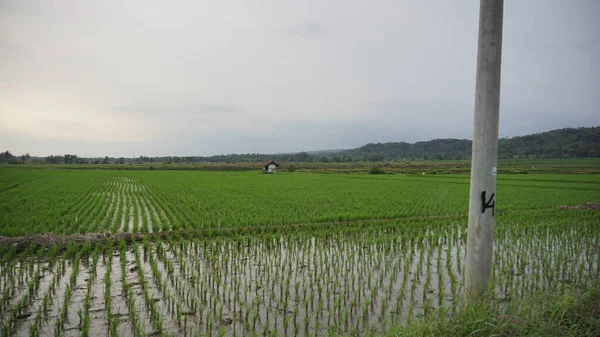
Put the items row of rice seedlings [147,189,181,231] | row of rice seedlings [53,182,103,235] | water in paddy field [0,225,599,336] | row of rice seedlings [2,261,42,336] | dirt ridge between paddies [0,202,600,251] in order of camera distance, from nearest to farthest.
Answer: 1. row of rice seedlings [2,261,42,336]
2. water in paddy field [0,225,599,336]
3. dirt ridge between paddies [0,202,600,251]
4. row of rice seedlings [53,182,103,235]
5. row of rice seedlings [147,189,181,231]

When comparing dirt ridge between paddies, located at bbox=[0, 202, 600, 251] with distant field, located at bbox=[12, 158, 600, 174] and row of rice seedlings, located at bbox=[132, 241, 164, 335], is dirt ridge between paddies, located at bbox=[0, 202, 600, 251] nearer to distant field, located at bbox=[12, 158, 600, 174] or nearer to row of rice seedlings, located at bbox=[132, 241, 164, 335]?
row of rice seedlings, located at bbox=[132, 241, 164, 335]

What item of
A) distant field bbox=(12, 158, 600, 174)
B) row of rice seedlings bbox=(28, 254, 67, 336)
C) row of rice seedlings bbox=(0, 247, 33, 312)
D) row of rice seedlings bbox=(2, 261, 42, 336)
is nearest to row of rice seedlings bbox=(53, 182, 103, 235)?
row of rice seedlings bbox=(0, 247, 33, 312)

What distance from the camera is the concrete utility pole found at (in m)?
3.46

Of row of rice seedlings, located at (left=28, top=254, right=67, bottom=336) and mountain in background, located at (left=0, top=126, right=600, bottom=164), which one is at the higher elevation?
mountain in background, located at (left=0, top=126, right=600, bottom=164)

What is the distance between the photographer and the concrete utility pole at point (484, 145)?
136 inches

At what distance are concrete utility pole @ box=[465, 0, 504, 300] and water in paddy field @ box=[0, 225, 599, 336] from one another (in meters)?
0.41

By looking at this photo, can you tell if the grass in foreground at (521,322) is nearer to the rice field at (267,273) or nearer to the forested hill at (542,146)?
the rice field at (267,273)

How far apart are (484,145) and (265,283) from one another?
375 centimetres

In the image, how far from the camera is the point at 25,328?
12.7 ft

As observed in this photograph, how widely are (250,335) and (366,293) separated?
198 centimetres

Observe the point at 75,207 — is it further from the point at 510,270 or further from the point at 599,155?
the point at 599,155

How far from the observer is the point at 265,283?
538 cm

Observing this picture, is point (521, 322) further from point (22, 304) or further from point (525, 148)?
point (525, 148)

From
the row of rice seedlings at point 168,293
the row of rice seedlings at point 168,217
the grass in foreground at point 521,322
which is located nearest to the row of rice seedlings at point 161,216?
the row of rice seedlings at point 168,217
